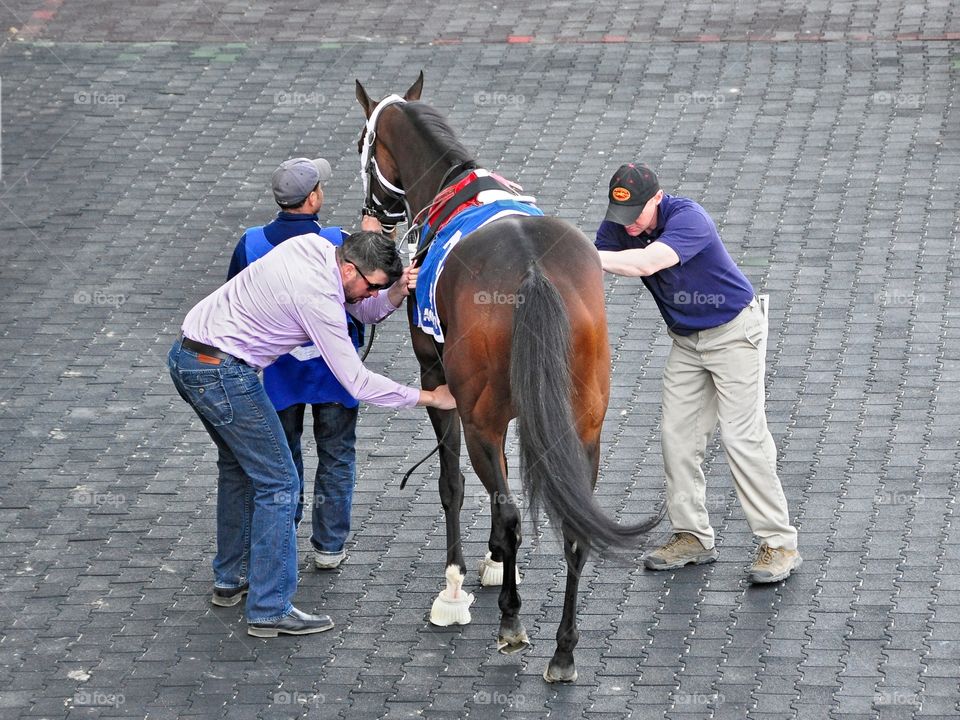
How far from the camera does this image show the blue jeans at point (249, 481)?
6.12m

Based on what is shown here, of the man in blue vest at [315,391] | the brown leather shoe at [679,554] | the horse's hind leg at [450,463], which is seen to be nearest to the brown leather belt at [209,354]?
the man in blue vest at [315,391]

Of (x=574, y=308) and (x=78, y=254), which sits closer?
(x=574, y=308)

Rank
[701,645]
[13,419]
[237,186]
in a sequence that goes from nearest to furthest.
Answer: [701,645] < [13,419] < [237,186]

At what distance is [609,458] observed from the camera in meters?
7.98

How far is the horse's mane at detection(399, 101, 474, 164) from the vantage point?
6922mm

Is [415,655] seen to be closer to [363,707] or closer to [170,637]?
[363,707]

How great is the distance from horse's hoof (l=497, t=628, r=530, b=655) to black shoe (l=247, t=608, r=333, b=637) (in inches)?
33.6

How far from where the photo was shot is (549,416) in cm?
557

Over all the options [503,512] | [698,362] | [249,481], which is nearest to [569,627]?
[503,512]

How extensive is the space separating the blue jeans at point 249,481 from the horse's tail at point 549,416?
1262 mm

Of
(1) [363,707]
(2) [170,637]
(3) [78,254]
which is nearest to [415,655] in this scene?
(1) [363,707]

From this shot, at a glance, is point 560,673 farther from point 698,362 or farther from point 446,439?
point 698,362

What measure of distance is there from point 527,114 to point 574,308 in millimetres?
7164

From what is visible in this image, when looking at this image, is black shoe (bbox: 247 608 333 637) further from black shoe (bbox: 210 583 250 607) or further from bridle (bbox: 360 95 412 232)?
bridle (bbox: 360 95 412 232)
